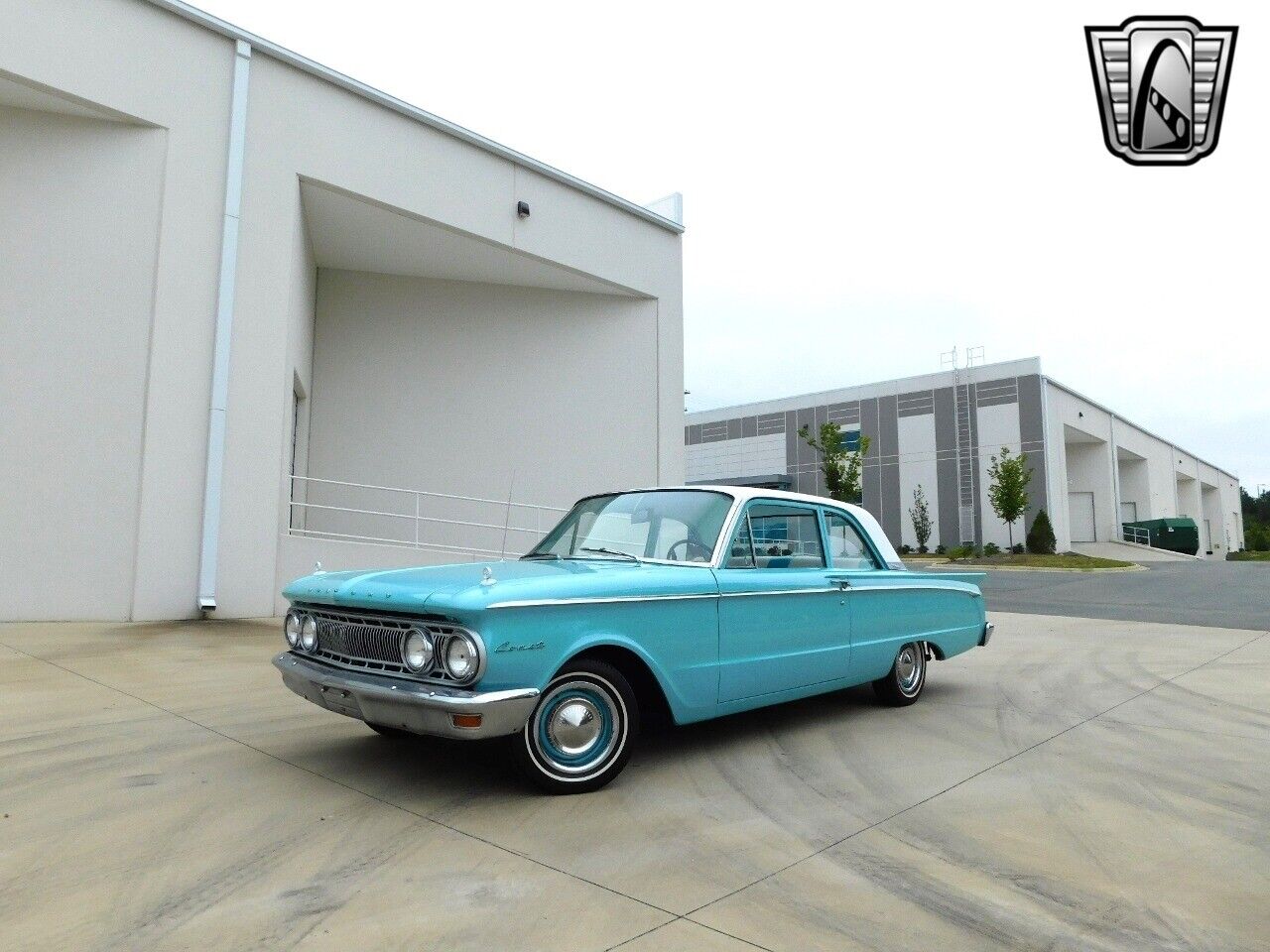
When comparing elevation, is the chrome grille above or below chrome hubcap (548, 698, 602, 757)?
above

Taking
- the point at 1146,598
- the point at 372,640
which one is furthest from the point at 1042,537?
the point at 372,640

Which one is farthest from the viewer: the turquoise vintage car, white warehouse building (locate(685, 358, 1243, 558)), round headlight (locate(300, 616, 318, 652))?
white warehouse building (locate(685, 358, 1243, 558))

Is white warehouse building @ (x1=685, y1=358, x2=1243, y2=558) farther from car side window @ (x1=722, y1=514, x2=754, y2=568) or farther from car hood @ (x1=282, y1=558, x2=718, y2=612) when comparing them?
car hood @ (x1=282, y1=558, x2=718, y2=612)

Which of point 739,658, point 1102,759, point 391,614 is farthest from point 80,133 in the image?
point 1102,759

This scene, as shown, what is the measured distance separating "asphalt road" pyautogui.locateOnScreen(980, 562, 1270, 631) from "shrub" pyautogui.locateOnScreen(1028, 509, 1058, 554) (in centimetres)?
1219

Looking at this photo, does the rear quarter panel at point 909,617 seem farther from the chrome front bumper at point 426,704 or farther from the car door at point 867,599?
the chrome front bumper at point 426,704

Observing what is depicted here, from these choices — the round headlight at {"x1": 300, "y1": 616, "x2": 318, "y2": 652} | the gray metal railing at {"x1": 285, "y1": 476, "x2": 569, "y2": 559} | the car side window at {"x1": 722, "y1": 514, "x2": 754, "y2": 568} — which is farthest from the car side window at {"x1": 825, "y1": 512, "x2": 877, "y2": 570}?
the gray metal railing at {"x1": 285, "y1": 476, "x2": 569, "y2": 559}

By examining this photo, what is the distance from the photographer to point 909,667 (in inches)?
244

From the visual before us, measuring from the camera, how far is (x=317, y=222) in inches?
518

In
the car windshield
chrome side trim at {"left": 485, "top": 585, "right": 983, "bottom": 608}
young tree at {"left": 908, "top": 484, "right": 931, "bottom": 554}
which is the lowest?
chrome side trim at {"left": 485, "top": 585, "right": 983, "bottom": 608}

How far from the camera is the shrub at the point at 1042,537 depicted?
35.2 meters

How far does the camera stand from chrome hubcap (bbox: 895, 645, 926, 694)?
606cm

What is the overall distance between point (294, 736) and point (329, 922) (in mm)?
2549

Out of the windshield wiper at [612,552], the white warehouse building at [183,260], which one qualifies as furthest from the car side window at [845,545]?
the white warehouse building at [183,260]
